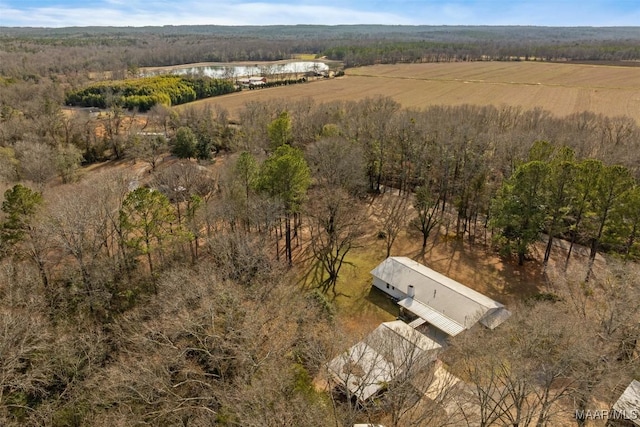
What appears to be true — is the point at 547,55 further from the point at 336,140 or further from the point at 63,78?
the point at 63,78

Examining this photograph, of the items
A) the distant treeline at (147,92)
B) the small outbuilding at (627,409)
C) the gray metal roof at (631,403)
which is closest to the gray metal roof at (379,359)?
the small outbuilding at (627,409)

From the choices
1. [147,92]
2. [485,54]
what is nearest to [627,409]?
[147,92]

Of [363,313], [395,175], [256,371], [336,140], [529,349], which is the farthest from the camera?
[395,175]

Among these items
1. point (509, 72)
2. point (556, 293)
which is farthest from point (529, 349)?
point (509, 72)

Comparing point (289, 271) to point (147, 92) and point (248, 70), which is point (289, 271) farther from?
point (248, 70)
